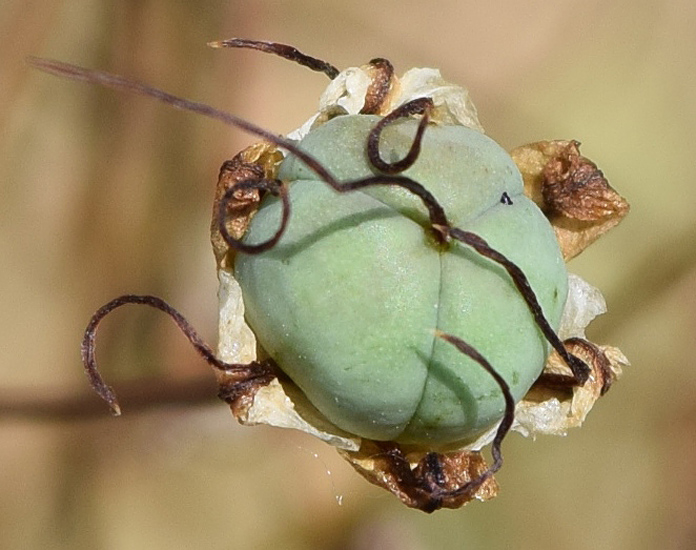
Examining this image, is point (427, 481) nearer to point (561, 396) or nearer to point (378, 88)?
point (561, 396)

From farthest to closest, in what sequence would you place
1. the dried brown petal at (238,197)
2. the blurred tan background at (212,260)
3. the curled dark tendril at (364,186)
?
the blurred tan background at (212,260), the dried brown petal at (238,197), the curled dark tendril at (364,186)

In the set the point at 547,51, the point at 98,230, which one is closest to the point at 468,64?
the point at 547,51

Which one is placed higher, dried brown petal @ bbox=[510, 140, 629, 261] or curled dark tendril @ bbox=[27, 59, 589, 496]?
dried brown petal @ bbox=[510, 140, 629, 261]

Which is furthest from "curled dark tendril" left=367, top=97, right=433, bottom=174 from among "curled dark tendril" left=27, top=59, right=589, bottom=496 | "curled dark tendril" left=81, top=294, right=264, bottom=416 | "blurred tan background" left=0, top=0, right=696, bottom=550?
"blurred tan background" left=0, top=0, right=696, bottom=550

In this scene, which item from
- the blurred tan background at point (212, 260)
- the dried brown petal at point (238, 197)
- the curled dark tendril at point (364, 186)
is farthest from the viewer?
the blurred tan background at point (212, 260)

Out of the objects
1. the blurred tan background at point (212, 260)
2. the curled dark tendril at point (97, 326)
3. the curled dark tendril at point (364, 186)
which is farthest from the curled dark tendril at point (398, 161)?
the blurred tan background at point (212, 260)

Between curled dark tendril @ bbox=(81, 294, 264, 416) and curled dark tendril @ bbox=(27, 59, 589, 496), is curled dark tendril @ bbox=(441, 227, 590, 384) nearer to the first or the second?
curled dark tendril @ bbox=(27, 59, 589, 496)

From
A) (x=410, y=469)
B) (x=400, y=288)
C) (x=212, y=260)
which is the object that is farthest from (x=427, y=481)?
(x=212, y=260)

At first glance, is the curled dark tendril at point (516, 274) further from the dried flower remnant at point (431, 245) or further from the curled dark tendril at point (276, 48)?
the curled dark tendril at point (276, 48)
